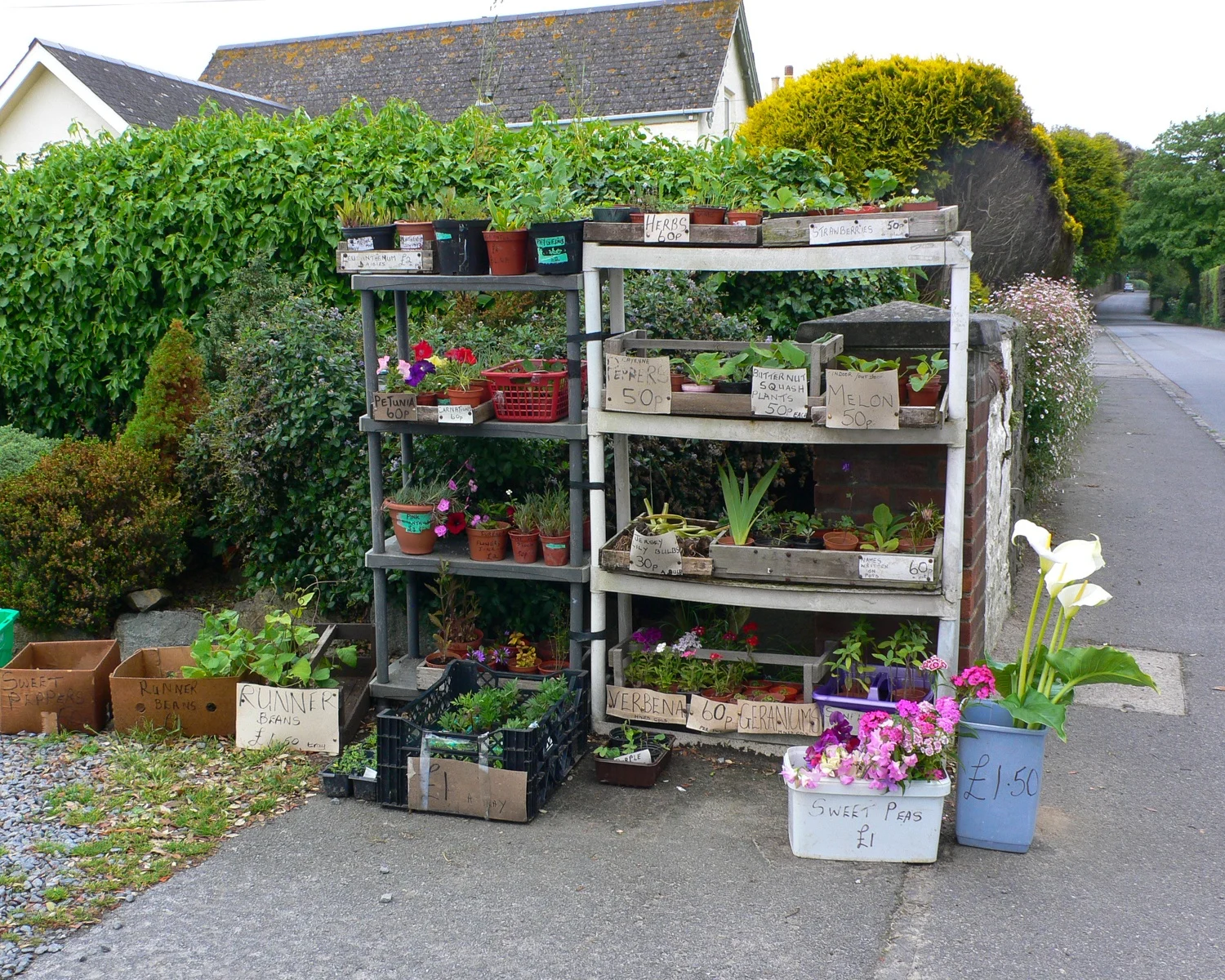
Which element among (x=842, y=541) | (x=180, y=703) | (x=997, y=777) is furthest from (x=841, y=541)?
(x=180, y=703)

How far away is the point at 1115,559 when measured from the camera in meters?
7.79

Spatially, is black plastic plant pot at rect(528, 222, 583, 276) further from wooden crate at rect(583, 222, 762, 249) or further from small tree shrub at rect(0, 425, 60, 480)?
small tree shrub at rect(0, 425, 60, 480)


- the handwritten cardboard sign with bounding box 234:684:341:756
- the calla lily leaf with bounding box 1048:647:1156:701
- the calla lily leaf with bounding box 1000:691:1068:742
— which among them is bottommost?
the handwritten cardboard sign with bounding box 234:684:341:756

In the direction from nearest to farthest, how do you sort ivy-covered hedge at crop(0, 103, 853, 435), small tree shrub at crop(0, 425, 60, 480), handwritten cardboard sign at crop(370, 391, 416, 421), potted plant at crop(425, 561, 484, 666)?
1. handwritten cardboard sign at crop(370, 391, 416, 421)
2. potted plant at crop(425, 561, 484, 666)
3. small tree shrub at crop(0, 425, 60, 480)
4. ivy-covered hedge at crop(0, 103, 853, 435)

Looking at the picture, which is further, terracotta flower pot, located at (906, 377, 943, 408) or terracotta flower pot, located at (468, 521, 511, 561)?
terracotta flower pot, located at (468, 521, 511, 561)

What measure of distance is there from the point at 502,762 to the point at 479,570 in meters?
1.02

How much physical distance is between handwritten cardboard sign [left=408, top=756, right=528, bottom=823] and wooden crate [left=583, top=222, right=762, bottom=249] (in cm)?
210

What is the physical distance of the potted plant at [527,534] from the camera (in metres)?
4.96

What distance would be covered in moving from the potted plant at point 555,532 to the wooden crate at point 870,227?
1.53m

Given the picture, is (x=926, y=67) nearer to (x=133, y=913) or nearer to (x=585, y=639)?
(x=585, y=639)

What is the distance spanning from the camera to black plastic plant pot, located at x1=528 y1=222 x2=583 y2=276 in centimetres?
455

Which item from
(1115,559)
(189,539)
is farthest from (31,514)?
(1115,559)

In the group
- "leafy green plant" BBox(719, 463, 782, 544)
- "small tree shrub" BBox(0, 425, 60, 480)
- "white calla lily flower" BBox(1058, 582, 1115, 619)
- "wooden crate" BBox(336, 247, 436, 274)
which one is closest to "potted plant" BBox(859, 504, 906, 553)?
"leafy green plant" BBox(719, 463, 782, 544)

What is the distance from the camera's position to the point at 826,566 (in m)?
4.40
